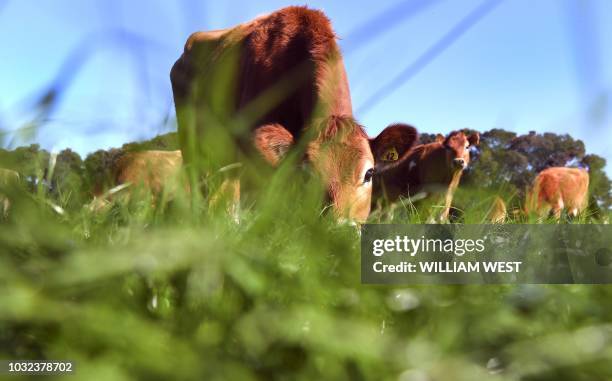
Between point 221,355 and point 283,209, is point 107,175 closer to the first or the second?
point 283,209

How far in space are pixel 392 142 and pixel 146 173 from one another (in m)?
3.83

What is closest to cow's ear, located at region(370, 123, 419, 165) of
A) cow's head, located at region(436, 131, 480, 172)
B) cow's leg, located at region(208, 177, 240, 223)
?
cow's head, located at region(436, 131, 480, 172)

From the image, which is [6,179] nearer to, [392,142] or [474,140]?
[392,142]

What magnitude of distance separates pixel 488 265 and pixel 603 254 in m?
0.40

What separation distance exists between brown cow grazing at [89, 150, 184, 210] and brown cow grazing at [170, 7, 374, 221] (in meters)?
0.05

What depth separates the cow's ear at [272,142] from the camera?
3.52m

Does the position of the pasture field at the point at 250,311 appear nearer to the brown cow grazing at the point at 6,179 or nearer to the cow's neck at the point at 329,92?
the brown cow grazing at the point at 6,179

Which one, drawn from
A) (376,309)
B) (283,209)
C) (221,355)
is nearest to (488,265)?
(376,309)

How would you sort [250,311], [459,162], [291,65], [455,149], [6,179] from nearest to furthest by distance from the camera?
[250,311] < [6,179] < [291,65] < [459,162] < [455,149]

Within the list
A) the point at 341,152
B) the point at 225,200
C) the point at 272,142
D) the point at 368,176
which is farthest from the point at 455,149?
the point at 225,200

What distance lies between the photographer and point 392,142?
191 inches

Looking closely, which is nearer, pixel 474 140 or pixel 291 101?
pixel 291 101

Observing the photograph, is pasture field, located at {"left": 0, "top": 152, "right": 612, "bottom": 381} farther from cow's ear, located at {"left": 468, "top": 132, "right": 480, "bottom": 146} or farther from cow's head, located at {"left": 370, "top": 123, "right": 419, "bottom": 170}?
cow's ear, located at {"left": 468, "top": 132, "right": 480, "bottom": 146}

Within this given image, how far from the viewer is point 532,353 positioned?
87 cm
